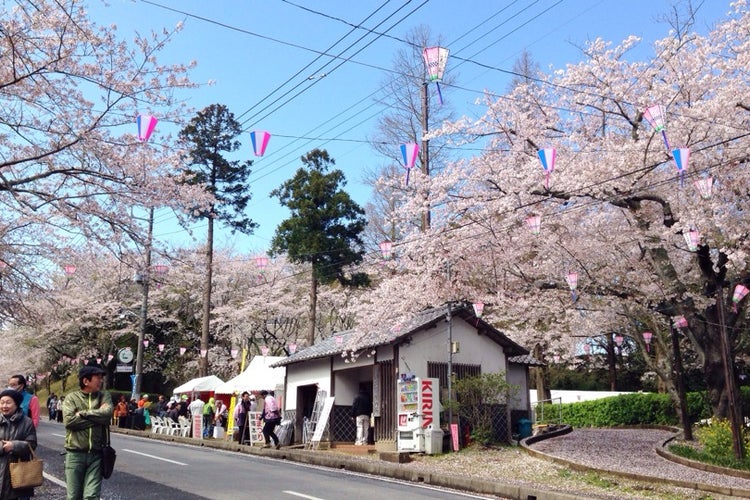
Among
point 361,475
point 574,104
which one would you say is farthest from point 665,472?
point 574,104

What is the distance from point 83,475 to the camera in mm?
6539

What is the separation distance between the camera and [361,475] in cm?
1430

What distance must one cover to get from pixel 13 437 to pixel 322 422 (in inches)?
556

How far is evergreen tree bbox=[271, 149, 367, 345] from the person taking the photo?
105ft

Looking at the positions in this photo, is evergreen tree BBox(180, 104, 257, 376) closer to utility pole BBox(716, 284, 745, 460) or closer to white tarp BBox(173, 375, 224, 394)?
white tarp BBox(173, 375, 224, 394)

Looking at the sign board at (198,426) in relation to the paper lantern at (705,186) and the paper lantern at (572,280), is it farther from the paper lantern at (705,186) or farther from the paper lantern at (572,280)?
the paper lantern at (705,186)

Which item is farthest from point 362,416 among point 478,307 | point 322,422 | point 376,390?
point 478,307

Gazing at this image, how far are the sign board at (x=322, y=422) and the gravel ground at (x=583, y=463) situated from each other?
395 cm

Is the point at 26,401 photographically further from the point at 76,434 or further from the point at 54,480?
the point at 54,480

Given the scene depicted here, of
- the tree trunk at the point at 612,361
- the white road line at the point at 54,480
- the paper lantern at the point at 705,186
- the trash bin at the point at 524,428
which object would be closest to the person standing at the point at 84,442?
the white road line at the point at 54,480

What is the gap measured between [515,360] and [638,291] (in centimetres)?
539

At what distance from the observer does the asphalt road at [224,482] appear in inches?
388

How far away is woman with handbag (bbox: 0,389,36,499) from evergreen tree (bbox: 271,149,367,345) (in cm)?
2453

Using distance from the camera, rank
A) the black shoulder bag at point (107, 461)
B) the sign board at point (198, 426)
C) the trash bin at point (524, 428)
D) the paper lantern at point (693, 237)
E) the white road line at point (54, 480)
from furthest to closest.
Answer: the sign board at point (198, 426) → the trash bin at point (524, 428) → the paper lantern at point (693, 237) → the white road line at point (54, 480) → the black shoulder bag at point (107, 461)
